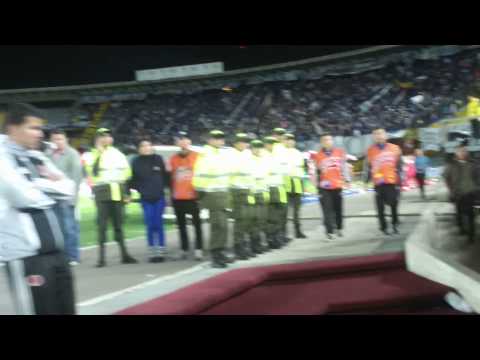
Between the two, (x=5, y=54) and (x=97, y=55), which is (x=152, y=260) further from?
(x=5, y=54)

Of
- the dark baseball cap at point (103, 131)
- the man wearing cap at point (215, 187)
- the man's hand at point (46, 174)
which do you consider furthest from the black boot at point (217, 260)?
the man's hand at point (46, 174)

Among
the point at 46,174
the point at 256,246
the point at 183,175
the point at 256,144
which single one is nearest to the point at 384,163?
the point at 256,144

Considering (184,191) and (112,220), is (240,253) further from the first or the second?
(112,220)

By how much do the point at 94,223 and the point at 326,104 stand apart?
1.15 metres

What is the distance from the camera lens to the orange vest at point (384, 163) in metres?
2.44

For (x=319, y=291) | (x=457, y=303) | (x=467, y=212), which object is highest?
(x=467, y=212)

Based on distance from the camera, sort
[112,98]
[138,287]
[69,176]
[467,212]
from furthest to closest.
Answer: [467,212]
[112,98]
[138,287]
[69,176]

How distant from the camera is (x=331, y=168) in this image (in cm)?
244

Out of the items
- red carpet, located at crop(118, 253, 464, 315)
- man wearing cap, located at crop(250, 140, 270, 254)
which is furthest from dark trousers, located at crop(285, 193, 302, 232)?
red carpet, located at crop(118, 253, 464, 315)

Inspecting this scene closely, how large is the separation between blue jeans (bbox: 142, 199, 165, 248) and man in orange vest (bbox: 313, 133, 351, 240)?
29.1 inches

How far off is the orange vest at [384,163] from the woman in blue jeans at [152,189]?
948 millimetres
